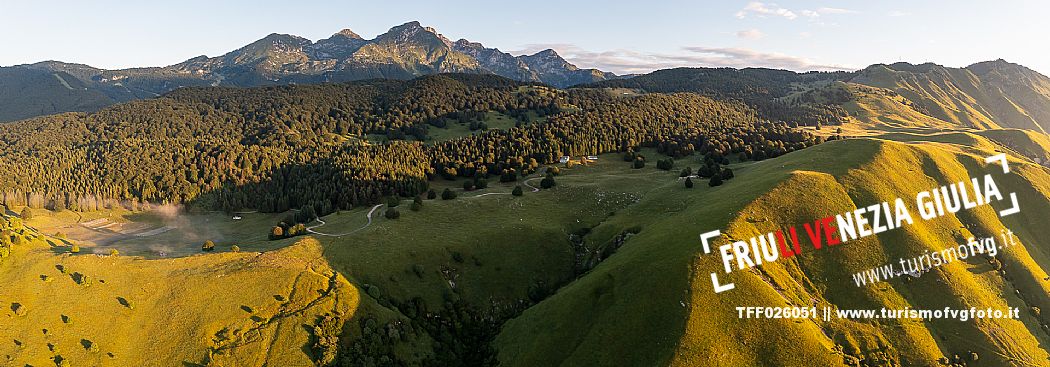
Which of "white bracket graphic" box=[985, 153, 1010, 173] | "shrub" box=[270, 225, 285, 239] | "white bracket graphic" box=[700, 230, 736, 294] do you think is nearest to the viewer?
"white bracket graphic" box=[700, 230, 736, 294]

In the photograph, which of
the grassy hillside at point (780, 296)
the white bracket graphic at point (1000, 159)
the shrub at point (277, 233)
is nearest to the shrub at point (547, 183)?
the grassy hillside at point (780, 296)

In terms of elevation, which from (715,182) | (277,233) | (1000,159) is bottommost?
(277,233)

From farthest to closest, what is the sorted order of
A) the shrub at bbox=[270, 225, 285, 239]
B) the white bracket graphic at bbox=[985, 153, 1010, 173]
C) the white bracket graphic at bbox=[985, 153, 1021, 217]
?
the white bracket graphic at bbox=[985, 153, 1010, 173] < the shrub at bbox=[270, 225, 285, 239] < the white bracket graphic at bbox=[985, 153, 1021, 217]

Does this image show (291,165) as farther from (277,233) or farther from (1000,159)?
(1000,159)

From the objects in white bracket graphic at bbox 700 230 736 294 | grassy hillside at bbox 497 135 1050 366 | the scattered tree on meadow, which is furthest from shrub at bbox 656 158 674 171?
white bracket graphic at bbox 700 230 736 294

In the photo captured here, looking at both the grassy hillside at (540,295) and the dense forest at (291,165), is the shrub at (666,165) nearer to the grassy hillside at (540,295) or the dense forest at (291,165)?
the dense forest at (291,165)

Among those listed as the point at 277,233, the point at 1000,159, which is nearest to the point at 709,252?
the point at 277,233

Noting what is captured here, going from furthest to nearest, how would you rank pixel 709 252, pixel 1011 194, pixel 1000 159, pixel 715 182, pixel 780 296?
pixel 715 182, pixel 1000 159, pixel 1011 194, pixel 709 252, pixel 780 296

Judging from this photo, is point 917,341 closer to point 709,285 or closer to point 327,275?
point 709,285

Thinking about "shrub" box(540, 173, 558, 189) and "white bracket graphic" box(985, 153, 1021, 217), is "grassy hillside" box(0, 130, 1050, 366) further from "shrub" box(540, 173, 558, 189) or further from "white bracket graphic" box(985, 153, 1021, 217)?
"shrub" box(540, 173, 558, 189)

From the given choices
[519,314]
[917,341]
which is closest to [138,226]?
[519,314]

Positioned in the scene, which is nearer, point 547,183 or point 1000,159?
point 1000,159
